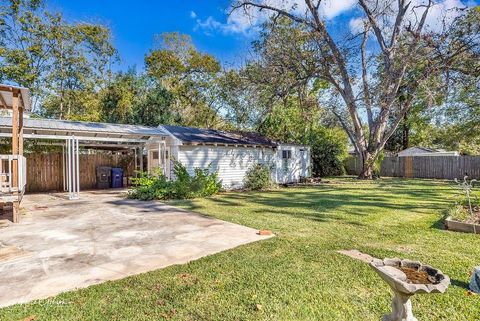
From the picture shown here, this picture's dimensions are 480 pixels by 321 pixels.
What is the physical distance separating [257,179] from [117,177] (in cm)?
728

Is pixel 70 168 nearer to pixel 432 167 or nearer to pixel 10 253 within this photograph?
pixel 10 253

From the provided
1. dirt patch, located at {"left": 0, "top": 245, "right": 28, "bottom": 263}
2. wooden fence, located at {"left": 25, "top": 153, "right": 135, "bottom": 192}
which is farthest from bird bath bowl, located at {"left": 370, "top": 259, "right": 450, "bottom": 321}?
wooden fence, located at {"left": 25, "top": 153, "right": 135, "bottom": 192}

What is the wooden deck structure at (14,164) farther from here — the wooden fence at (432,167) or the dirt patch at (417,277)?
the wooden fence at (432,167)

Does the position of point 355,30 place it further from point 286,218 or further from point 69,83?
point 69,83

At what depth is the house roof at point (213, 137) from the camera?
44.2 ft

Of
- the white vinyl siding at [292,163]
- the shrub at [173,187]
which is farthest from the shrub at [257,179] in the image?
the shrub at [173,187]

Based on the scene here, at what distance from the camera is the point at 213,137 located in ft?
48.2

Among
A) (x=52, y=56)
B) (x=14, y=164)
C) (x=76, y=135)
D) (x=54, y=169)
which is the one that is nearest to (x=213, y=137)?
(x=76, y=135)

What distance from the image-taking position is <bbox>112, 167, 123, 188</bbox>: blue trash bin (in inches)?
611

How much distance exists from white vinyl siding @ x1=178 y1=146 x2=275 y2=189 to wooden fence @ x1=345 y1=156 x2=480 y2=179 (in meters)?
8.81

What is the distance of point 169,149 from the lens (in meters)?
13.4

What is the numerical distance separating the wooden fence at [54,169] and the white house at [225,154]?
8.97 ft

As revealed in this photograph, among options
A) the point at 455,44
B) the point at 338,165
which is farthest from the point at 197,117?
the point at 455,44

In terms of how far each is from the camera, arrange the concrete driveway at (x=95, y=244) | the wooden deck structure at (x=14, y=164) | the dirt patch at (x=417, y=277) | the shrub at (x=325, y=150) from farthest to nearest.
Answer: the shrub at (x=325, y=150) < the wooden deck structure at (x=14, y=164) < the concrete driveway at (x=95, y=244) < the dirt patch at (x=417, y=277)
